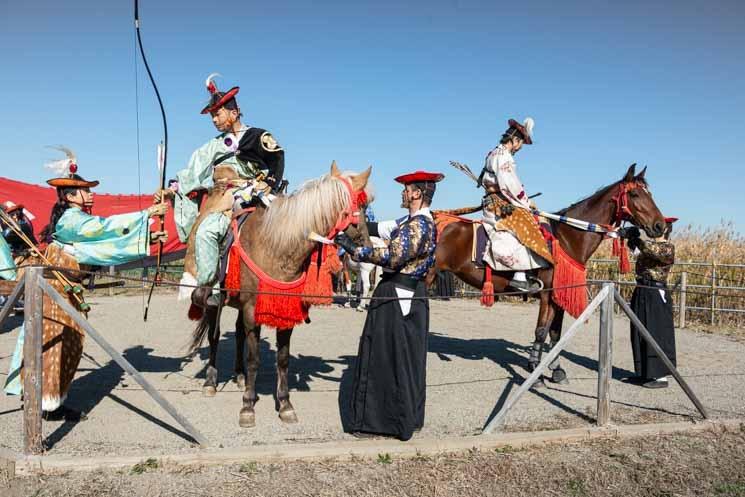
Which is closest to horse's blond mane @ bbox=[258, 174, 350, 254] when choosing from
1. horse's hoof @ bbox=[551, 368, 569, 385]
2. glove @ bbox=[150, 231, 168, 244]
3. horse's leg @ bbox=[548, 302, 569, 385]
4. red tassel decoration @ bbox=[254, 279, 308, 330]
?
red tassel decoration @ bbox=[254, 279, 308, 330]

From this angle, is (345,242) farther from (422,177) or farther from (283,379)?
(283,379)

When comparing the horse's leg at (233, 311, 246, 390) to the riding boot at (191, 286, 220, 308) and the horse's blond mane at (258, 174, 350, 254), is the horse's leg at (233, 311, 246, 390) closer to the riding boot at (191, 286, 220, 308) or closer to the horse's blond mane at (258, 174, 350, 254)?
the riding boot at (191, 286, 220, 308)

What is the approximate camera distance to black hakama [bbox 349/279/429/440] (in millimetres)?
3983

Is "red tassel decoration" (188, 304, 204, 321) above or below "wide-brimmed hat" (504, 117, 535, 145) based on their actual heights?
below

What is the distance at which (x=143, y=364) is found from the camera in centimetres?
A: 700

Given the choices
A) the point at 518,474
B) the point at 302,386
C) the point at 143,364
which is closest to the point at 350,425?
the point at 518,474

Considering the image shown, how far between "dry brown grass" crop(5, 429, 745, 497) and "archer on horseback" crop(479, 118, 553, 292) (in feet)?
8.73

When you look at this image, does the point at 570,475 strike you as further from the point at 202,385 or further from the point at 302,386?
the point at 202,385

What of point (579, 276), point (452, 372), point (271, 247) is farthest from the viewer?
point (452, 372)

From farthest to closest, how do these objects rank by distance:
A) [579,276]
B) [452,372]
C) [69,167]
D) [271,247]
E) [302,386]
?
[452,372] → [579,276] → [302,386] → [69,167] → [271,247]

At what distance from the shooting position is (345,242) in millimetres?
3971

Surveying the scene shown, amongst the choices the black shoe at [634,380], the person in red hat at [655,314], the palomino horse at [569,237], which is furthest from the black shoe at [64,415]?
the black shoe at [634,380]

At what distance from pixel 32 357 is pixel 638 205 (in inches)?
243

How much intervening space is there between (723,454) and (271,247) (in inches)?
151
